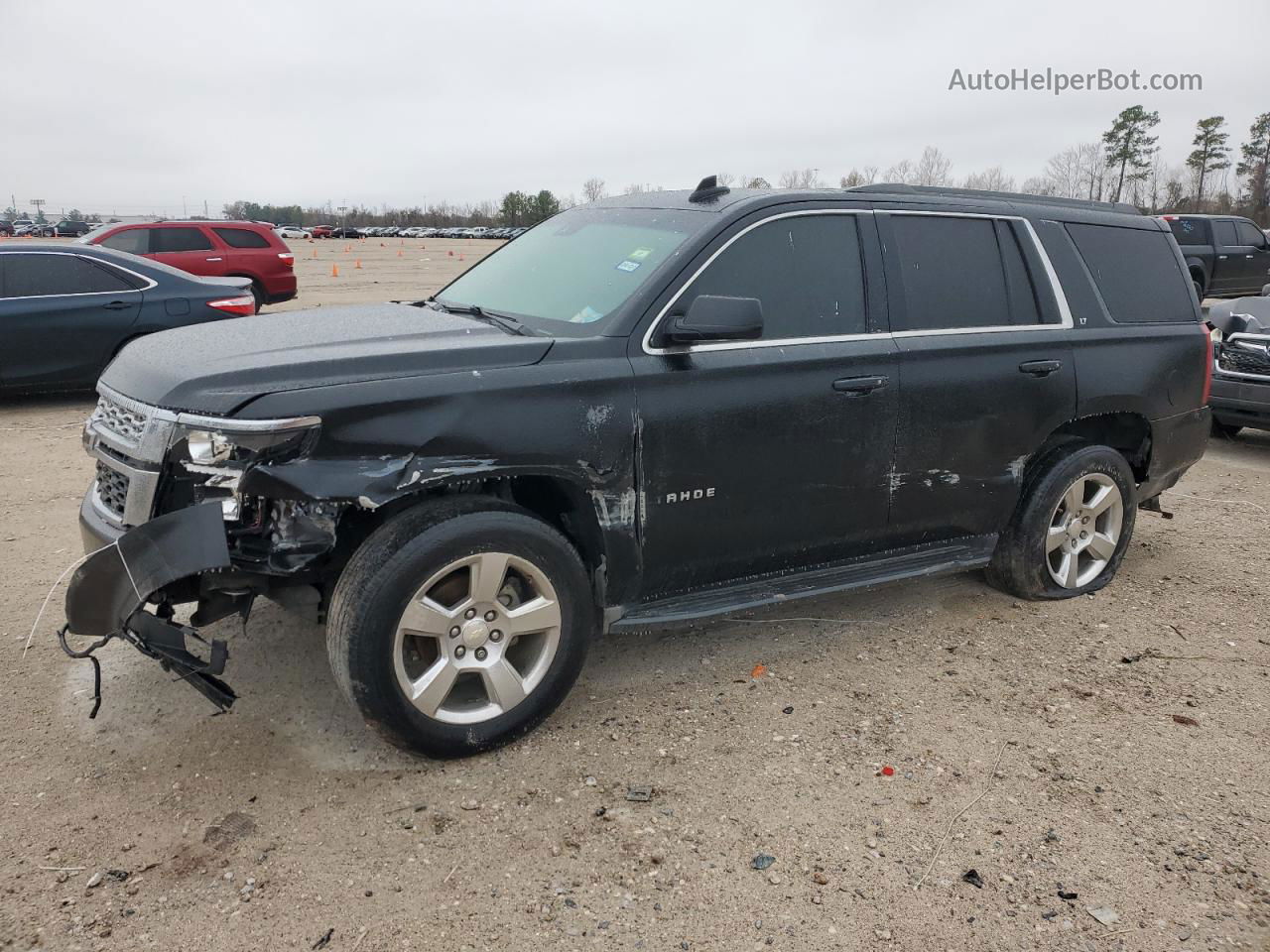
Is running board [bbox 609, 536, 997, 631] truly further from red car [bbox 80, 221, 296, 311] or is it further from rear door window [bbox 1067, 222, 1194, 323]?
red car [bbox 80, 221, 296, 311]

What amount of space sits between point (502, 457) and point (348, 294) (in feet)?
60.9

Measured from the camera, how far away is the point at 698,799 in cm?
311

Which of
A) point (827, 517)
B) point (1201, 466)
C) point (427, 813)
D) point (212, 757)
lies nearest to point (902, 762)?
point (827, 517)

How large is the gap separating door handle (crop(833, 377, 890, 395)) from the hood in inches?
48.2

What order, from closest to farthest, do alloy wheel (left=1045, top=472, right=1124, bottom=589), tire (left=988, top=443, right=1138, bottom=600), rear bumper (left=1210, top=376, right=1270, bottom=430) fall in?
tire (left=988, top=443, right=1138, bottom=600) < alloy wheel (left=1045, top=472, right=1124, bottom=589) < rear bumper (left=1210, top=376, right=1270, bottom=430)

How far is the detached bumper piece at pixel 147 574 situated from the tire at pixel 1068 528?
3.58 m

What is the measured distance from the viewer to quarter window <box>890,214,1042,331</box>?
4117mm

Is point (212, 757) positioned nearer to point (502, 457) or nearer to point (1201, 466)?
point (502, 457)

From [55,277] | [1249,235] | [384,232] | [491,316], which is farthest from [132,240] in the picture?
[384,232]

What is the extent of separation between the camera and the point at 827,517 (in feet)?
12.9

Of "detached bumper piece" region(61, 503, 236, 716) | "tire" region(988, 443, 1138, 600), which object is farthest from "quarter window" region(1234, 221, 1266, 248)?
"detached bumper piece" region(61, 503, 236, 716)

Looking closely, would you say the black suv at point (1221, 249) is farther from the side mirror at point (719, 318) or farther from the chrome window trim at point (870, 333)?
the side mirror at point (719, 318)

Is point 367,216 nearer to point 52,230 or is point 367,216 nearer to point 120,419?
point 52,230

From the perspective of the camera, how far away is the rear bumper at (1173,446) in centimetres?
495
